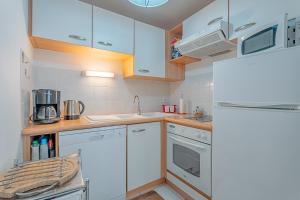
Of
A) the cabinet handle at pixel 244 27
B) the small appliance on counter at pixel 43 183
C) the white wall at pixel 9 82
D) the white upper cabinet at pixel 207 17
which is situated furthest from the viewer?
the white upper cabinet at pixel 207 17

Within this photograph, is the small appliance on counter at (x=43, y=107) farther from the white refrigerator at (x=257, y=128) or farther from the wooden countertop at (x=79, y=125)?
the white refrigerator at (x=257, y=128)

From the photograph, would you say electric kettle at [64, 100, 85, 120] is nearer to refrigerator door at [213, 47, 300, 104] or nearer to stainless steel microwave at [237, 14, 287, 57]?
refrigerator door at [213, 47, 300, 104]

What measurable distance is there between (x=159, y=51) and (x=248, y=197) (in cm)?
183

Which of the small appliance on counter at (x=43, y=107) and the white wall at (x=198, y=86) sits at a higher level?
the white wall at (x=198, y=86)

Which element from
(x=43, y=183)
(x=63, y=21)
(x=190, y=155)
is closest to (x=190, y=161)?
(x=190, y=155)

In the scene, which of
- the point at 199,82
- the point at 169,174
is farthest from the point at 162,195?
the point at 199,82

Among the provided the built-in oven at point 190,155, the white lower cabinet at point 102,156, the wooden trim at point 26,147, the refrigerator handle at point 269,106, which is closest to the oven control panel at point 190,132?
the built-in oven at point 190,155

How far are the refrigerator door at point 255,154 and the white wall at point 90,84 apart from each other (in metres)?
1.36

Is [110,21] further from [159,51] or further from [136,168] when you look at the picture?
[136,168]

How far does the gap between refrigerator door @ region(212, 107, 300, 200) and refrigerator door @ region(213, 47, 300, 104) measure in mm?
70

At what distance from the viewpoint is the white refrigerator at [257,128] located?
81cm

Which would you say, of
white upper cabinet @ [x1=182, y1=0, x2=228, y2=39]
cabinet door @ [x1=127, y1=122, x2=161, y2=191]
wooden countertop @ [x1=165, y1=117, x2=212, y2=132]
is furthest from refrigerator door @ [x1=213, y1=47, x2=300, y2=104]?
cabinet door @ [x1=127, y1=122, x2=161, y2=191]

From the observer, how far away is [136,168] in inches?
65.6

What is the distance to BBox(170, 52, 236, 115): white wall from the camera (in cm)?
196
